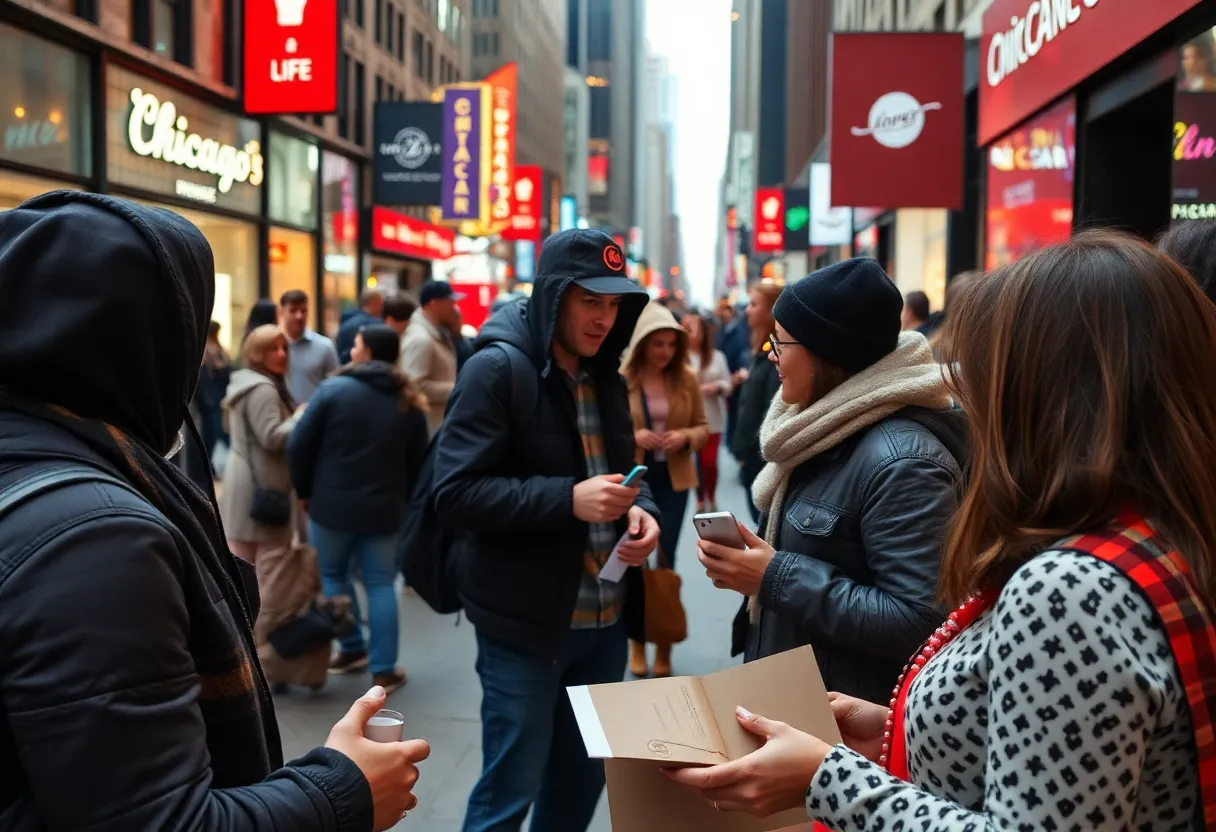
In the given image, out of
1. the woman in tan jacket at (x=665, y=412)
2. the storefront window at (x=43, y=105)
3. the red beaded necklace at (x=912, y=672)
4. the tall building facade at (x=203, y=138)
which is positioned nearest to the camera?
the red beaded necklace at (x=912, y=672)

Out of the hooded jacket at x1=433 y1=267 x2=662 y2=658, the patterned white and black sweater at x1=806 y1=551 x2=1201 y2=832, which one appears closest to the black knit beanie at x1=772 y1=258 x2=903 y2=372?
the hooded jacket at x1=433 y1=267 x2=662 y2=658

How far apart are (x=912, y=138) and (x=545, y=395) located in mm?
5778

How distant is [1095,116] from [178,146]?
493 inches

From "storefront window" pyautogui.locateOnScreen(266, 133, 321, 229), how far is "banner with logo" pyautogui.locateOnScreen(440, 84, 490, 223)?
259 centimetres

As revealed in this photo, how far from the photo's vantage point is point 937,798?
61.4 inches

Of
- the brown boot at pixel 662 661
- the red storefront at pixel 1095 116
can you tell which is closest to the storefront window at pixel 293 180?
the red storefront at pixel 1095 116

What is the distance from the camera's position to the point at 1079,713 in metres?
1.35

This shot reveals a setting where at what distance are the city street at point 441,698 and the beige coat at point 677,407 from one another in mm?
1165

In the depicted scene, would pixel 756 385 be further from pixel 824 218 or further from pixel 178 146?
pixel 824 218

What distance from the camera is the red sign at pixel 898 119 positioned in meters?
8.43

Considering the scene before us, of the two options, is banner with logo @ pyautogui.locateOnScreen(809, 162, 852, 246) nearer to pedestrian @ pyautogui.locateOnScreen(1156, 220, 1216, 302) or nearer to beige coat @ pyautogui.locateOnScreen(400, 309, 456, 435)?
beige coat @ pyautogui.locateOnScreen(400, 309, 456, 435)

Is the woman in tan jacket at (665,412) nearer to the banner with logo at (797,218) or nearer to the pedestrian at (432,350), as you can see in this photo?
the pedestrian at (432,350)

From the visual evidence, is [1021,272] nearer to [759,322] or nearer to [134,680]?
[134,680]

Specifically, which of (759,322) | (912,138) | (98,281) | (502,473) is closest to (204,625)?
(98,281)
